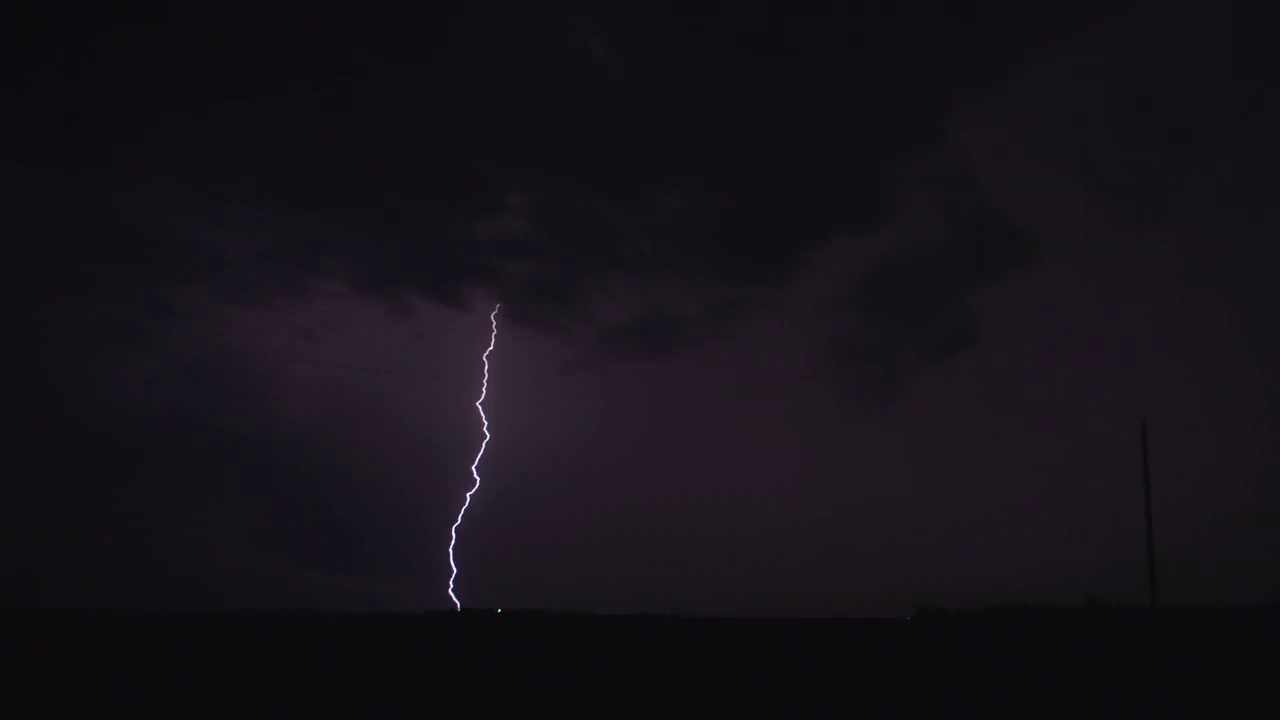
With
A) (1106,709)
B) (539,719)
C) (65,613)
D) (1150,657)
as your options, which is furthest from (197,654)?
(1150,657)

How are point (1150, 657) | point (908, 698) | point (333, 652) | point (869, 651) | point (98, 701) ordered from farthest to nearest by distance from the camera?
point (1150, 657), point (869, 651), point (908, 698), point (333, 652), point (98, 701)

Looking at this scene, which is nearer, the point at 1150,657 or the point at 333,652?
the point at 333,652

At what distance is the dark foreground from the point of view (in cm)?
1005

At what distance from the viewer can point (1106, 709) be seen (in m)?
12.0

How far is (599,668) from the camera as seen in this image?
11617 millimetres

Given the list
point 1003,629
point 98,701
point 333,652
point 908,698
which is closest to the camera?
point 98,701

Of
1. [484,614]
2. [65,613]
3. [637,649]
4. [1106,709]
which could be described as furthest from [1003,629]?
[65,613]

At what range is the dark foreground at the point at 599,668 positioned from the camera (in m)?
10.0

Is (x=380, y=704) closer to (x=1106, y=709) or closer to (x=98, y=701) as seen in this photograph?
(x=98, y=701)

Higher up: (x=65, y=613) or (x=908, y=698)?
(x=65, y=613)

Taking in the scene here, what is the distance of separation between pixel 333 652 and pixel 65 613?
3.21 metres

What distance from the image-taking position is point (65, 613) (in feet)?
37.6

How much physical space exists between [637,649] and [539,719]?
221 centimetres

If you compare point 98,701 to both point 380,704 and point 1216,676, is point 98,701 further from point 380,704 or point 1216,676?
point 1216,676
